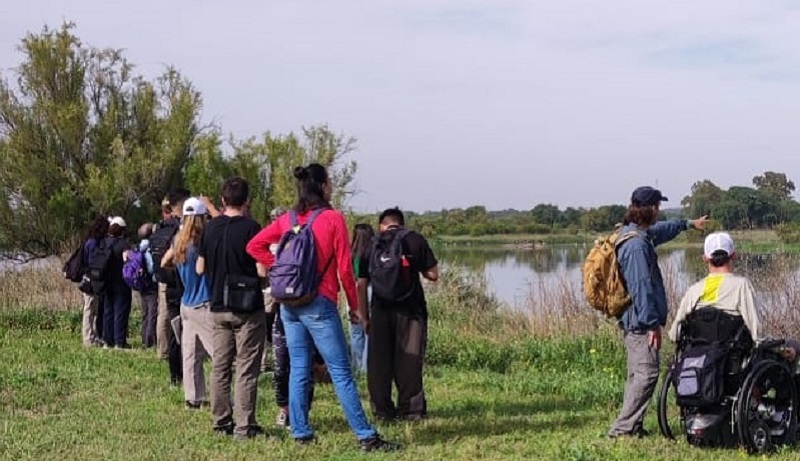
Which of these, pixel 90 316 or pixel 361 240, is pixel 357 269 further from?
pixel 90 316

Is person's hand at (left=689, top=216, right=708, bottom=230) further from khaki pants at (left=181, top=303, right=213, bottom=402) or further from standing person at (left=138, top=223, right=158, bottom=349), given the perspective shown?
standing person at (left=138, top=223, right=158, bottom=349)

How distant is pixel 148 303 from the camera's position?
40.1ft

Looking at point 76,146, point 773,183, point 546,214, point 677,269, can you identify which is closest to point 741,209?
point 677,269

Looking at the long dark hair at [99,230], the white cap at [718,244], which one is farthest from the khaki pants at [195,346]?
the long dark hair at [99,230]

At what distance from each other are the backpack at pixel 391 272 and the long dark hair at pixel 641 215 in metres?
1.76

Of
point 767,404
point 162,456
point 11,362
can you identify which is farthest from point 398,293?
point 11,362

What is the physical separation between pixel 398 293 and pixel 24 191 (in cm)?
1857

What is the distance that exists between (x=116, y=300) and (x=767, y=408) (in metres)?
8.39

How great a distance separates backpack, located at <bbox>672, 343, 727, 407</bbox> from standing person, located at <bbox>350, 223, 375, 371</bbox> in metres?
3.19

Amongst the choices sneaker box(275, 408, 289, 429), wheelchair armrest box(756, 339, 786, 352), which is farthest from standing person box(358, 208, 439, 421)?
wheelchair armrest box(756, 339, 786, 352)

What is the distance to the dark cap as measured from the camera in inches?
269

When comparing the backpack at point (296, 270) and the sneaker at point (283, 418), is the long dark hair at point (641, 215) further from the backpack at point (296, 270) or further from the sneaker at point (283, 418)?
the sneaker at point (283, 418)

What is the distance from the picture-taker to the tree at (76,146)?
23766 millimetres

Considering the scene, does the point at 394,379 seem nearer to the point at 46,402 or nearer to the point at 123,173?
the point at 46,402
